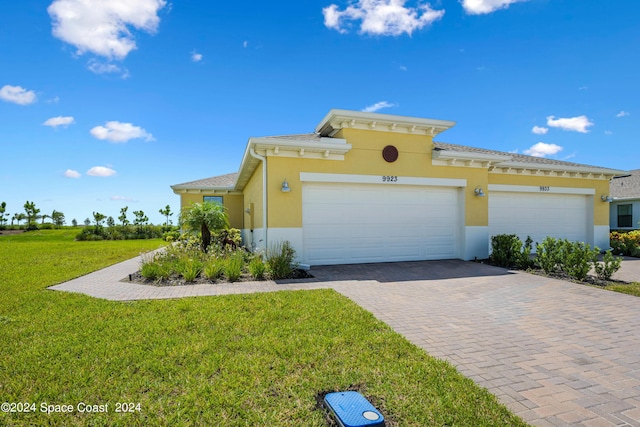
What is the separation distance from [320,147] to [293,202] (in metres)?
1.96

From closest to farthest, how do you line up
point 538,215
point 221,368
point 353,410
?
point 353,410 < point 221,368 < point 538,215

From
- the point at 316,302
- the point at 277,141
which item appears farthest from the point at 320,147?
the point at 316,302

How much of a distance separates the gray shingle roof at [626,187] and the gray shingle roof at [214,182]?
25.1 meters

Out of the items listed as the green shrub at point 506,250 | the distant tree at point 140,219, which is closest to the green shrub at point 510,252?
the green shrub at point 506,250

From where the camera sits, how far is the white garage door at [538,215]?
13.2 m

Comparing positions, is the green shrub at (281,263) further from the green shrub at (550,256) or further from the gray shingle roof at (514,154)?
the gray shingle roof at (514,154)

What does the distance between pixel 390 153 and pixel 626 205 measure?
19.8 meters

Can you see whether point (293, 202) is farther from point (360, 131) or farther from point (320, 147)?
point (360, 131)

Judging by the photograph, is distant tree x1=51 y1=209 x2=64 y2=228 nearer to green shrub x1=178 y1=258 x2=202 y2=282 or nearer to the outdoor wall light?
green shrub x1=178 y1=258 x2=202 y2=282

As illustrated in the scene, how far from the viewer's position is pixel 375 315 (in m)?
5.36

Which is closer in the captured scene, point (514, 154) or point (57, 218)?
point (514, 154)

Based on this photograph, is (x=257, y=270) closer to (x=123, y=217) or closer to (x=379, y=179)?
(x=379, y=179)

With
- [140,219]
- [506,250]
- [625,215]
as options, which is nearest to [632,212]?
[625,215]

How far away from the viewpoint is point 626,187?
69.4 feet
